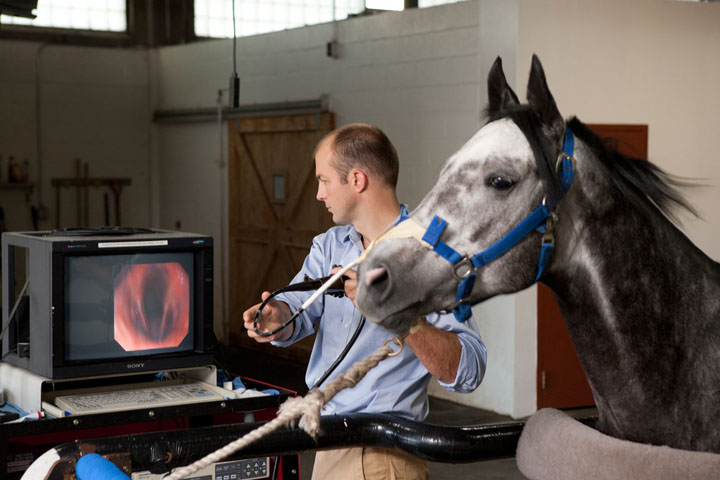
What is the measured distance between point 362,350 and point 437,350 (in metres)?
0.31

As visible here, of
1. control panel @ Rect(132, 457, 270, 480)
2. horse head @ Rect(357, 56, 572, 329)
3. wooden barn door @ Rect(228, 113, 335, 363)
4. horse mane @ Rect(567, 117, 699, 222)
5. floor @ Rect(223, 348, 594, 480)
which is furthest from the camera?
wooden barn door @ Rect(228, 113, 335, 363)

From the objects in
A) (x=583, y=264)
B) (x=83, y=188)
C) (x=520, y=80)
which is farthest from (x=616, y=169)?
(x=83, y=188)

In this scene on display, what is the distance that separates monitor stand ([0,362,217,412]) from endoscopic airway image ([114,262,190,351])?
4.0 inches

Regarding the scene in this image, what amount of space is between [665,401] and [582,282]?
8.7 inches

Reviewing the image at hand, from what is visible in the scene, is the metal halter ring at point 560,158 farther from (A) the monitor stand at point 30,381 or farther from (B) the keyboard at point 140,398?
(A) the monitor stand at point 30,381

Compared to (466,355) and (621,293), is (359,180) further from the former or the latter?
(621,293)

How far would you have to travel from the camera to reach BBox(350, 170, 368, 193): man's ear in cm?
196

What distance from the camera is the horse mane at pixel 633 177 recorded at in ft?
4.57

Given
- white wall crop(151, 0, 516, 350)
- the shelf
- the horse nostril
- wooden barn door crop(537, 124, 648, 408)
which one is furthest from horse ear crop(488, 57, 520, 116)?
the shelf

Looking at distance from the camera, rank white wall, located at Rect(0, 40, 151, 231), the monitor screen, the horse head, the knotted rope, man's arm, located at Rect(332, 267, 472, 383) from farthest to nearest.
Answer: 1. white wall, located at Rect(0, 40, 151, 231)
2. the monitor screen
3. man's arm, located at Rect(332, 267, 472, 383)
4. the horse head
5. the knotted rope

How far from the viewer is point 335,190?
1960 mm

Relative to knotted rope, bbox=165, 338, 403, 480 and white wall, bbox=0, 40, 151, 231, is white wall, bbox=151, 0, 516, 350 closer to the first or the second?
white wall, bbox=0, 40, 151, 231

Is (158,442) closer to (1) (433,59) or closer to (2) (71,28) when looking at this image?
(1) (433,59)


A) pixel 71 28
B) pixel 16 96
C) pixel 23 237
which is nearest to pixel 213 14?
pixel 71 28
